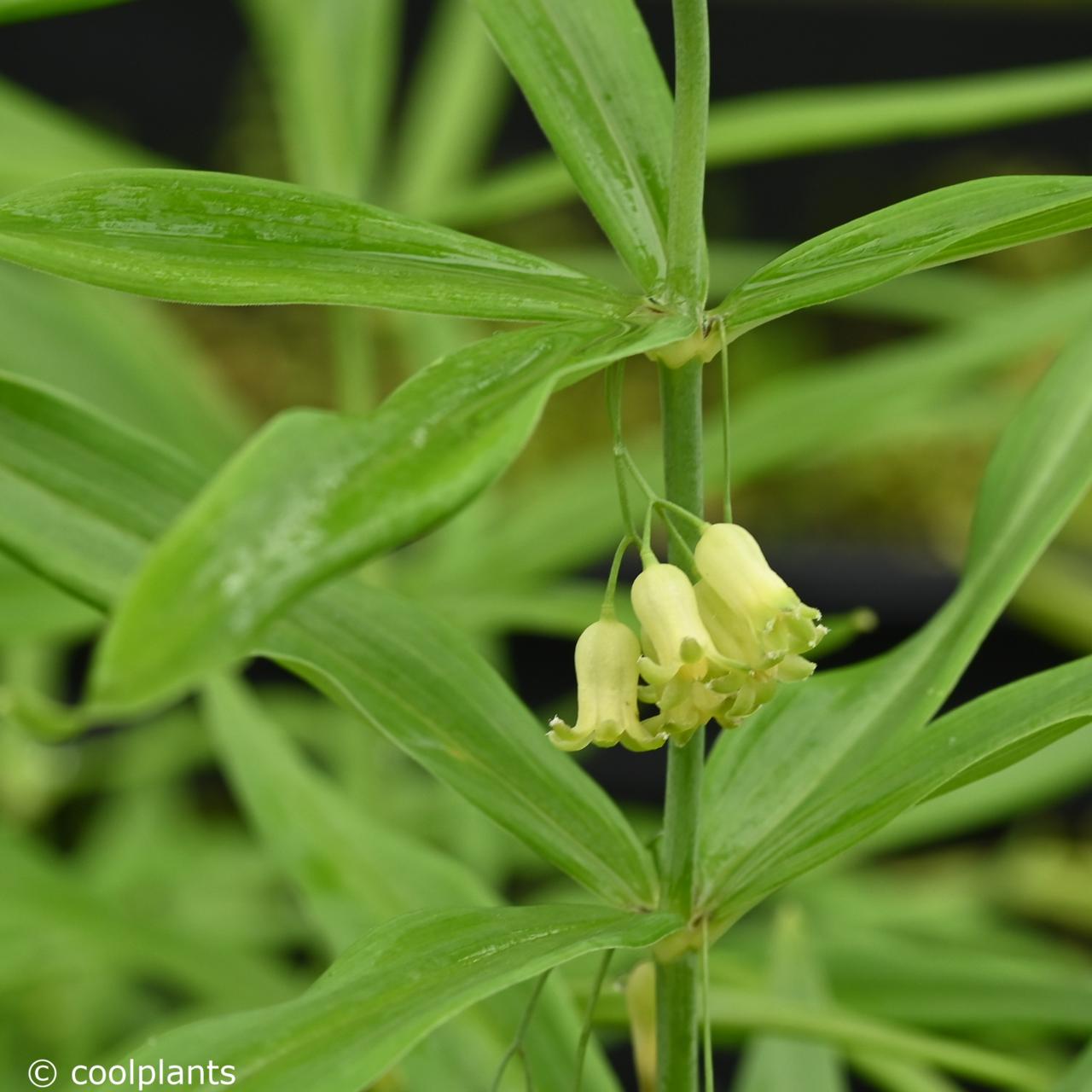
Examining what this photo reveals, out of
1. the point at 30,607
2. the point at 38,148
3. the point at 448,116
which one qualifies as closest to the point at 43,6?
the point at 30,607

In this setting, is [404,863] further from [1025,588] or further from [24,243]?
[1025,588]

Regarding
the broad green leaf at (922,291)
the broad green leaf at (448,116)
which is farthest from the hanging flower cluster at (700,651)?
the broad green leaf at (922,291)

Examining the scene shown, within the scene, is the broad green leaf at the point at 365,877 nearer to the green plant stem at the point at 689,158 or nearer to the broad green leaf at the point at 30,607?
the broad green leaf at the point at 30,607

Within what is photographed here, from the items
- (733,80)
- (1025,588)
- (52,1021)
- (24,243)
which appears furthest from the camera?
(733,80)

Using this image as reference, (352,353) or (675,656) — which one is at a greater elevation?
(352,353)

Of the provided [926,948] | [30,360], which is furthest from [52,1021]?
[926,948]

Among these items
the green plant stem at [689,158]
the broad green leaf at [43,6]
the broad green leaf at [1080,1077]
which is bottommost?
the broad green leaf at [1080,1077]

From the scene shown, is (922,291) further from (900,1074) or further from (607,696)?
(607,696)
